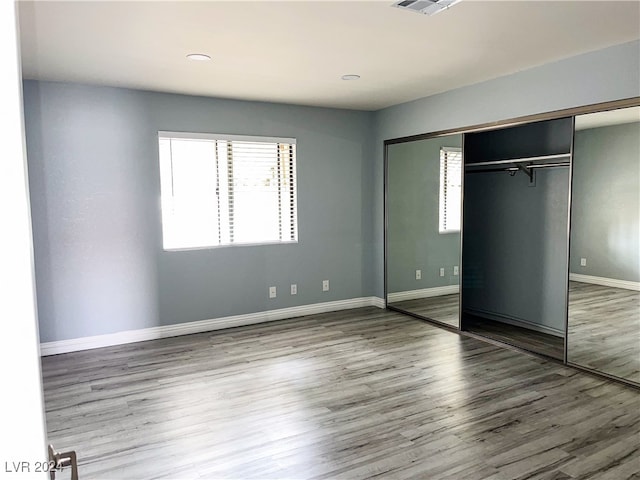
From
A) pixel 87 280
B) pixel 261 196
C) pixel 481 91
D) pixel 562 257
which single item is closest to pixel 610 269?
pixel 562 257

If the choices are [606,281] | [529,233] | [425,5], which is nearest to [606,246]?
[606,281]

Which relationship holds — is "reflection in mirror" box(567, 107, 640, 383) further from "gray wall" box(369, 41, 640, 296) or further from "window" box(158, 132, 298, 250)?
"window" box(158, 132, 298, 250)

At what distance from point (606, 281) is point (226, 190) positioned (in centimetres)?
354

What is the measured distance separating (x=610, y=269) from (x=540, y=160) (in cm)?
133

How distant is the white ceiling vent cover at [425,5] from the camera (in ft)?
8.04

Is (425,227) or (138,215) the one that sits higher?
(138,215)

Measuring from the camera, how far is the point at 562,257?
430 cm

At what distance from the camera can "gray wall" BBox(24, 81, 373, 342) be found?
411 cm

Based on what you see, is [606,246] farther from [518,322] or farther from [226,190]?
[226,190]

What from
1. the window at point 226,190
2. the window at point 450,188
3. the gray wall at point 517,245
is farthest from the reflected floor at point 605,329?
the window at point 226,190

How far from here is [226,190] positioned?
491 cm

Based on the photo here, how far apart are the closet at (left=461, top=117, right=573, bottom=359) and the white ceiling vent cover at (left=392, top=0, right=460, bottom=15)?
2072 millimetres

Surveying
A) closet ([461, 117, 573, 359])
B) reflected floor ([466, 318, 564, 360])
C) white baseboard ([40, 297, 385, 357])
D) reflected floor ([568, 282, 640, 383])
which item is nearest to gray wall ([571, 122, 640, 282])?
reflected floor ([568, 282, 640, 383])

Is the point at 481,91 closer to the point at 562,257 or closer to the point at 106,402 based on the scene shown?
the point at 562,257
